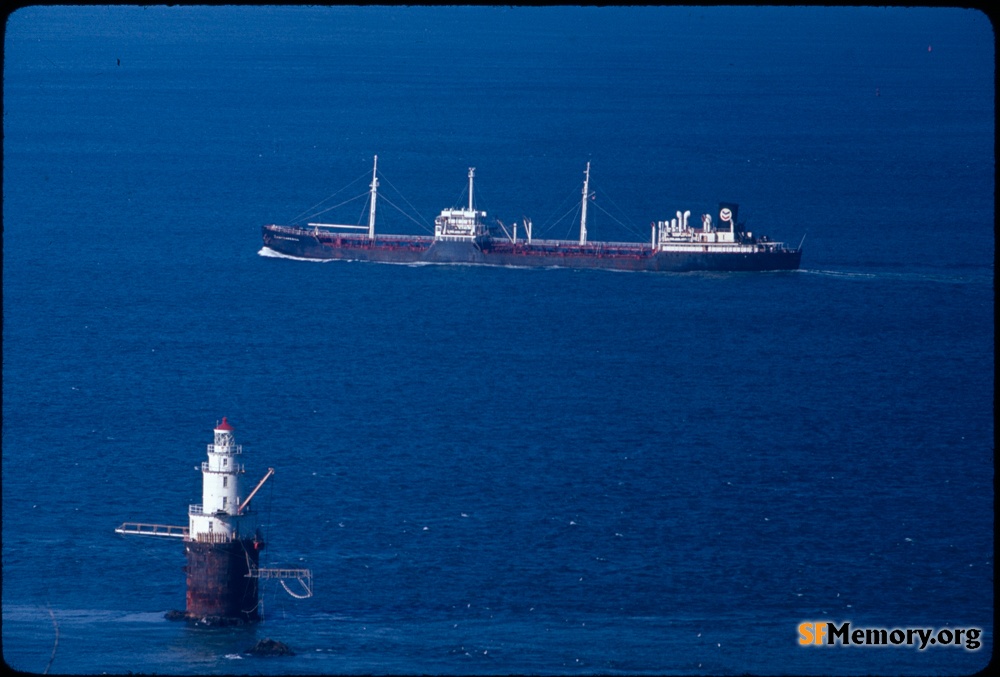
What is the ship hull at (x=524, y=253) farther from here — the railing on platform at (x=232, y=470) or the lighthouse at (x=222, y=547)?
the lighthouse at (x=222, y=547)

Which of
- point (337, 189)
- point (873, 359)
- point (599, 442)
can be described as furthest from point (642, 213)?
point (599, 442)

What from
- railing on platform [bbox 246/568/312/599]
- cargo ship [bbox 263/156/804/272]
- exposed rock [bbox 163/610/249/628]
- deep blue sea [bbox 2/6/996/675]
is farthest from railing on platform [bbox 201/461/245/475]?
cargo ship [bbox 263/156/804/272]

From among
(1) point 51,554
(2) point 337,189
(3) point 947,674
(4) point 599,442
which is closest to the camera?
(3) point 947,674

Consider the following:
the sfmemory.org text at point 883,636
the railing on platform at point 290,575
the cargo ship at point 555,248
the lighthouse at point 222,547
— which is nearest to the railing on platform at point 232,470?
the lighthouse at point 222,547

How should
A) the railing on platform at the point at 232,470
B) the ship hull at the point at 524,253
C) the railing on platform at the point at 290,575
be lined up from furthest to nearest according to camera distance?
the ship hull at the point at 524,253, the railing on platform at the point at 290,575, the railing on platform at the point at 232,470

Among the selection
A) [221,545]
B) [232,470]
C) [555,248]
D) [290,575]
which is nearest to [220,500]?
[232,470]

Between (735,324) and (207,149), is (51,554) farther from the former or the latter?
(207,149)

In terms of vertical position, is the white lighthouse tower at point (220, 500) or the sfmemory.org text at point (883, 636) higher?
the white lighthouse tower at point (220, 500)
